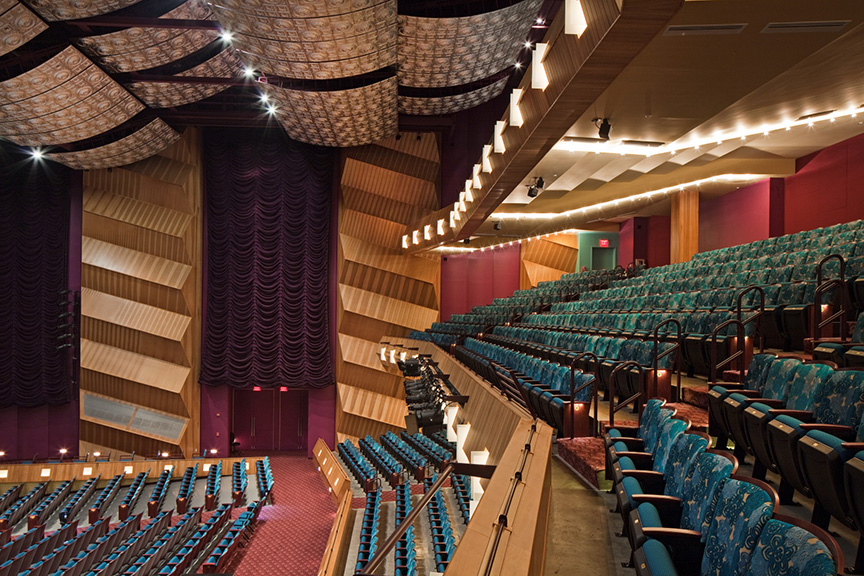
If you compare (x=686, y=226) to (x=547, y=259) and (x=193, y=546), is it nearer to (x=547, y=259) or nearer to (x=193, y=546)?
(x=547, y=259)

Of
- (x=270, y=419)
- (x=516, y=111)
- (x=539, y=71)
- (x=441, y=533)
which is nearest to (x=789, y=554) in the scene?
(x=539, y=71)

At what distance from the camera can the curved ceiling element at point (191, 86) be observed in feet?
25.8

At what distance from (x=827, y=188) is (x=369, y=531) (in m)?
5.80

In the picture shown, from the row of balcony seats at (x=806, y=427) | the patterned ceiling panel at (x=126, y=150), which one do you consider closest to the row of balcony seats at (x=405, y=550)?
the row of balcony seats at (x=806, y=427)

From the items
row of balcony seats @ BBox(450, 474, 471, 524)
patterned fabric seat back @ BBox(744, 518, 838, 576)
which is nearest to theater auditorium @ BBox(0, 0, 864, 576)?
patterned fabric seat back @ BBox(744, 518, 838, 576)

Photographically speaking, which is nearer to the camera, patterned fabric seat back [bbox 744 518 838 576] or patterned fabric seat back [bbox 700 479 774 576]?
patterned fabric seat back [bbox 744 518 838 576]

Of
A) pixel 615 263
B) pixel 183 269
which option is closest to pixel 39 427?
pixel 183 269

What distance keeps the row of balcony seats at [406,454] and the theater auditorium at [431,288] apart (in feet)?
0.22

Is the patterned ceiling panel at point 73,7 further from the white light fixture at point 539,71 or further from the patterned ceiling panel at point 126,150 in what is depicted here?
the white light fixture at point 539,71

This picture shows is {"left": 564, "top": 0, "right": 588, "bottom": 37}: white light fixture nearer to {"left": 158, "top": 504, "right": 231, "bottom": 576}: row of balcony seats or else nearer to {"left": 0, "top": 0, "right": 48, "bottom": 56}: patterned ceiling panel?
{"left": 158, "top": 504, "right": 231, "bottom": 576}: row of balcony seats

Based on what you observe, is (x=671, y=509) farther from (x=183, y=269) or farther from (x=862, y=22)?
(x=183, y=269)

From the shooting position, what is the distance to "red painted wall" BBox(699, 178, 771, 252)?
8258 mm

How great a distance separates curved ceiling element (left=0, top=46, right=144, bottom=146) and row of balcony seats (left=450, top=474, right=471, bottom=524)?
561 centimetres

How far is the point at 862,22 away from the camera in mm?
3199
